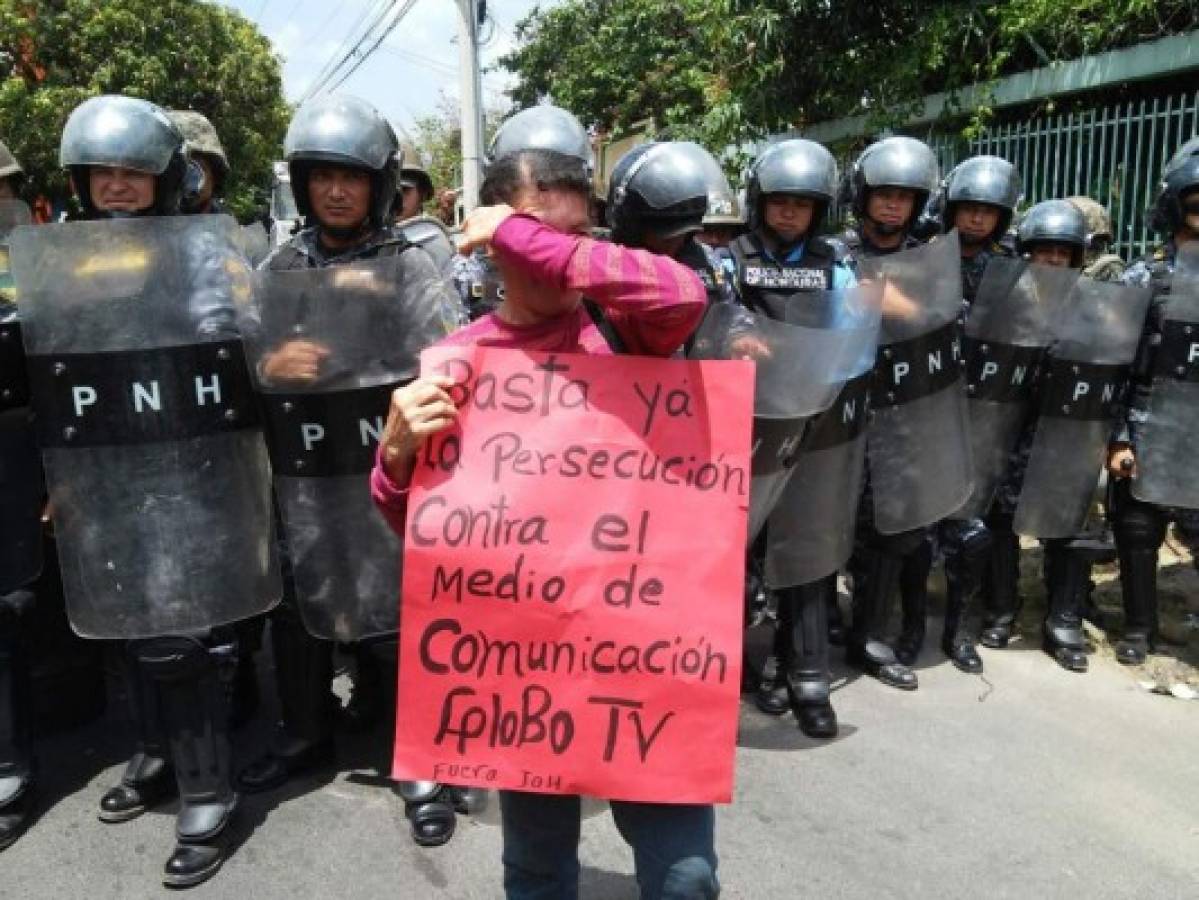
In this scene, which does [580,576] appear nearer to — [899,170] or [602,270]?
[602,270]

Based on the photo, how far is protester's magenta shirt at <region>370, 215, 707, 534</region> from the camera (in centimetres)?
160

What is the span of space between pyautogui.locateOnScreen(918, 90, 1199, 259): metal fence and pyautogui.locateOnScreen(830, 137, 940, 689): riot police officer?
2.80 metres

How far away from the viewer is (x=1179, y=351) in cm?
366

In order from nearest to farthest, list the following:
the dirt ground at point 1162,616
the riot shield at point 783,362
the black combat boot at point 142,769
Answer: the riot shield at point 783,362
the black combat boot at point 142,769
the dirt ground at point 1162,616

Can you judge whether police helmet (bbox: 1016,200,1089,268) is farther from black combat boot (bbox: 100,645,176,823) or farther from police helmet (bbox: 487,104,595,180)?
black combat boot (bbox: 100,645,176,823)

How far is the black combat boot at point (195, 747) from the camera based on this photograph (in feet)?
8.73

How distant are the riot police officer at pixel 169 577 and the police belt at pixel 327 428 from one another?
0.40 ft

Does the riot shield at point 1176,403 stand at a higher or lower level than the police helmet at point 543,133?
lower

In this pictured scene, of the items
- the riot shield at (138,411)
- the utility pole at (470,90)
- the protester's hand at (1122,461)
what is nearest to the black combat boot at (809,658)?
the protester's hand at (1122,461)

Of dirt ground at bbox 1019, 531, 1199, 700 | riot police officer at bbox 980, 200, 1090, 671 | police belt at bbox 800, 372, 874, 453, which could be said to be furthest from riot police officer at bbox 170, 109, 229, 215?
dirt ground at bbox 1019, 531, 1199, 700

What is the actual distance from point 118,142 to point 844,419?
A: 223 centimetres

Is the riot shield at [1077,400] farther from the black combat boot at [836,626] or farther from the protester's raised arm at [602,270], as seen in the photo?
the protester's raised arm at [602,270]

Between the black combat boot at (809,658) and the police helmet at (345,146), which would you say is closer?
the police helmet at (345,146)

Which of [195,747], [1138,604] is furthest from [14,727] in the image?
[1138,604]
